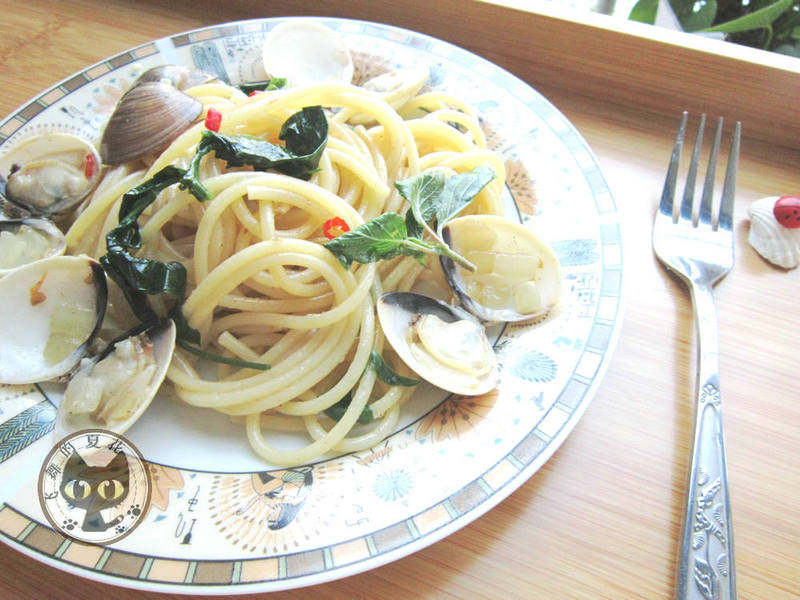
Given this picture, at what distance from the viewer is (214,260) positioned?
1921mm

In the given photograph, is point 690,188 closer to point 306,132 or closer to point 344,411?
point 306,132

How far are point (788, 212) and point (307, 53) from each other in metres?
2.12

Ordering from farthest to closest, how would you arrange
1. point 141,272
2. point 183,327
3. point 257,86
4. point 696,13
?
1. point 696,13
2. point 257,86
3. point 183,327
4. point 141,272

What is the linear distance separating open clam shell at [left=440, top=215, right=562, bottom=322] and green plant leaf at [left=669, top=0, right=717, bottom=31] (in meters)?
2.62

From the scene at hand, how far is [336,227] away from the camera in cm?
190

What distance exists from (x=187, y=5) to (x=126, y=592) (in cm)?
301

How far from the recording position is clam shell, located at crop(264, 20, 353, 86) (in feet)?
8.34

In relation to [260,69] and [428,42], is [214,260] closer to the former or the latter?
[260,69]

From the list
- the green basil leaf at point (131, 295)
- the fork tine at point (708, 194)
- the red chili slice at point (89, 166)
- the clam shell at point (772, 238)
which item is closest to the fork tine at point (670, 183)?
the fork tine at point (708, 194)

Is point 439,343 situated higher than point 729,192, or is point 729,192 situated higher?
point 729,192

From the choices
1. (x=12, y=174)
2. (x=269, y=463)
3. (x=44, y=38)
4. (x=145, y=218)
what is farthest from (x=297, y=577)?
(x=44, y=38)

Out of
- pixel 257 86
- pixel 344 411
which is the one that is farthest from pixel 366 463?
pixel 257 86

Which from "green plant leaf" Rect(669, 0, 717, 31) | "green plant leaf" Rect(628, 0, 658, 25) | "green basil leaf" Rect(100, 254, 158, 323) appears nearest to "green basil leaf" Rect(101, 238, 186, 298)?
"green basil leaf" Rect(100, 254, 158, 323)

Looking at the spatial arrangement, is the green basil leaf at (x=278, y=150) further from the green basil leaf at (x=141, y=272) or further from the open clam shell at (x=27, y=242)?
the open clam shell at (x=27, y=242)
